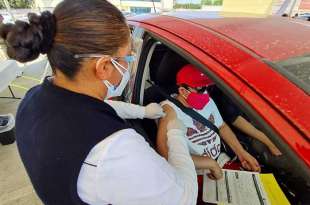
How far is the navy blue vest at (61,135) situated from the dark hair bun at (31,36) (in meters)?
0.13

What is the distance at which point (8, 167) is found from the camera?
2766mm

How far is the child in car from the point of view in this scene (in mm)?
1340

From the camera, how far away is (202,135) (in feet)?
4.85

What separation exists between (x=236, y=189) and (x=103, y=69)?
0.96 metres

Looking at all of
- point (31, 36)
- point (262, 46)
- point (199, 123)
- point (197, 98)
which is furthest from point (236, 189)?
point (31, 36)

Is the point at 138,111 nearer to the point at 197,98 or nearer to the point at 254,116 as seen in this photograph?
the point at 197,98

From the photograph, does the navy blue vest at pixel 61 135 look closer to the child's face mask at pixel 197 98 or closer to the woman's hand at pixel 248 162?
the child's face mask at pixel 197 98

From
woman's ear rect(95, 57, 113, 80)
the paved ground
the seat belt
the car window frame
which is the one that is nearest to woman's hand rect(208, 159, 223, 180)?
the seat belt

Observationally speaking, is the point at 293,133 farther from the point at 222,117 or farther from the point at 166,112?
the point at 222,117

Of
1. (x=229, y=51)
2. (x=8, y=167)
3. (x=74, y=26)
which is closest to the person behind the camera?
(x=74, y=26)

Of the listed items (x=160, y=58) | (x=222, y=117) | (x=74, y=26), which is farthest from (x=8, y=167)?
(x=74, y=26)

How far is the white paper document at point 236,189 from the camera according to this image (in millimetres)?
1242

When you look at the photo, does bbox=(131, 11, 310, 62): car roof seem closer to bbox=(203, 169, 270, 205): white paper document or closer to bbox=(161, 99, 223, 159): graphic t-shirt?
bbox=(161, 99, 223, 159): graphic t-shirt

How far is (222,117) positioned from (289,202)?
0.67 metres
